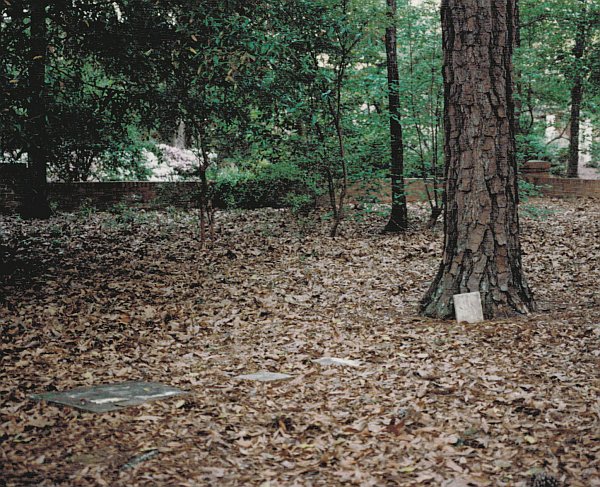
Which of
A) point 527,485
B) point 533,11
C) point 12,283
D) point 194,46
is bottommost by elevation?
point 527,485

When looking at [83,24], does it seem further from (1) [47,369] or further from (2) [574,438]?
(2) [574,438]

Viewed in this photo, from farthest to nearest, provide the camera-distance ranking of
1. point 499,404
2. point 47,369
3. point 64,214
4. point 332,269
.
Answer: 1. point 64,214
2. point 332,269
3. point 47,369
4. point 499,404

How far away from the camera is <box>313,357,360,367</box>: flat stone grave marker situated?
4.71 meters

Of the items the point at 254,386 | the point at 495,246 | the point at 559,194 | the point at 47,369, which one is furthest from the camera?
the point at 559,194

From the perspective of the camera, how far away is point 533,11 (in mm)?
13422

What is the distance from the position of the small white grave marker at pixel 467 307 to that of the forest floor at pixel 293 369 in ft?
0.42

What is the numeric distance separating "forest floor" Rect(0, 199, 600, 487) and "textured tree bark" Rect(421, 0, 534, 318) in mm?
396

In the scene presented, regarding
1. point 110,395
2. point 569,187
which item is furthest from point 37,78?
point 569,187

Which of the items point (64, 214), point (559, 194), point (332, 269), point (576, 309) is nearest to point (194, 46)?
point (332, 269)

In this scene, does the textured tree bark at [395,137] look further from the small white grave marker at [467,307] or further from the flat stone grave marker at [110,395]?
the flat stone grave marker at [110,395]

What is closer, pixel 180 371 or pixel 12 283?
pixel 180 371

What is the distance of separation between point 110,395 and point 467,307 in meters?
2.99

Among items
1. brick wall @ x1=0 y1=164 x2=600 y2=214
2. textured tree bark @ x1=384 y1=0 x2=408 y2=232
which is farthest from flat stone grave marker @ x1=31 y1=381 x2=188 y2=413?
brick wall @ x1=0 y1=164 x2=600 y2=214

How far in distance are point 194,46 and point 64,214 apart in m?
7.15
